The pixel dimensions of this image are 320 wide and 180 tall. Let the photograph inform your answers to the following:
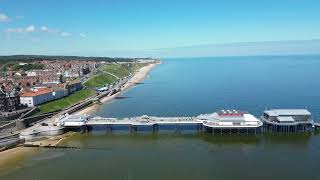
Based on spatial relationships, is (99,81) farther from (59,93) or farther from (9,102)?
(9,102)

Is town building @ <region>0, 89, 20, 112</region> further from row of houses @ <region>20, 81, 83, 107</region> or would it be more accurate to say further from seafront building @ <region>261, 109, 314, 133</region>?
seafront building @ <region>261, 109, 314, 133</region>

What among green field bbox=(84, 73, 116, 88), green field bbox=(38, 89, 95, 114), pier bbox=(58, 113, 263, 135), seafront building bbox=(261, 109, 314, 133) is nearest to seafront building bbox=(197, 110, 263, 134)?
pier bbox=(58, 113, 263, 135)

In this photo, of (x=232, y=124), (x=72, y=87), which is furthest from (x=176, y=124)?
(x=72, y=87)

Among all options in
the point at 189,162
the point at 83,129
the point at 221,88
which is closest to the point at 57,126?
the point at 83,129

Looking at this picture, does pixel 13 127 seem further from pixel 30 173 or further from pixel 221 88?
pixel 221 88

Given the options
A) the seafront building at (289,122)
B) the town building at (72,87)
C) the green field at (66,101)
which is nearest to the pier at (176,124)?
the seafront building at (289,122)

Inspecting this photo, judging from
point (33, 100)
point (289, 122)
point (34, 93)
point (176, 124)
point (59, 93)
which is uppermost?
point (34, 93)

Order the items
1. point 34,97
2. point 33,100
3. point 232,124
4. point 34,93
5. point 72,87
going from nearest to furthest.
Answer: point 232,124
point 33,100
point 34,97
point 34,93
point 72,87

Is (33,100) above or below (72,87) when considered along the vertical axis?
below
